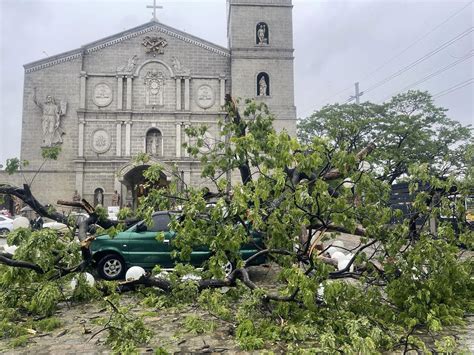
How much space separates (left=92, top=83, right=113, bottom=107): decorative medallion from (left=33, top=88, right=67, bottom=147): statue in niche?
1.93 meters

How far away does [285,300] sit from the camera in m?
3.87

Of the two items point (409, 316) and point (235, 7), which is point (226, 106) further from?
point (235, 7)

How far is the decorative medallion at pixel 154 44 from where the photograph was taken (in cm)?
2239

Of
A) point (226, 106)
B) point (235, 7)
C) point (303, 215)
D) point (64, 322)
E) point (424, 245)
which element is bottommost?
point (64, 322)

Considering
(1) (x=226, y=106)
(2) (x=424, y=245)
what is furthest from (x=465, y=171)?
(1) (x=226, y=106)

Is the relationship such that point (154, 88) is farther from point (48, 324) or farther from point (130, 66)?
point (48, 324)

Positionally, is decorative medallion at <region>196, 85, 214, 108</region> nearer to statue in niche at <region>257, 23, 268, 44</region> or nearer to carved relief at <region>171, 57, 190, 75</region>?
carved relief at <region>171, 57, 190, 75</region>

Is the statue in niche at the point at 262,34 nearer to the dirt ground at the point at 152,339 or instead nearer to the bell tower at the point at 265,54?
the bell tower at the point at 265,54

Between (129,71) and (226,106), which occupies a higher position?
(129,71)

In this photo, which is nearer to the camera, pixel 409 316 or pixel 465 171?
pixel 409 316

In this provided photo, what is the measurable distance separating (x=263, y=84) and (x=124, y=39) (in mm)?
8576

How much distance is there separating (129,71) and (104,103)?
7.73 feet

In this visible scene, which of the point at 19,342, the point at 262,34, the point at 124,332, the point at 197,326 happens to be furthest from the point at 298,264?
the point at 262,34

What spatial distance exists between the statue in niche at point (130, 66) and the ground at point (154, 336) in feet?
63.7
